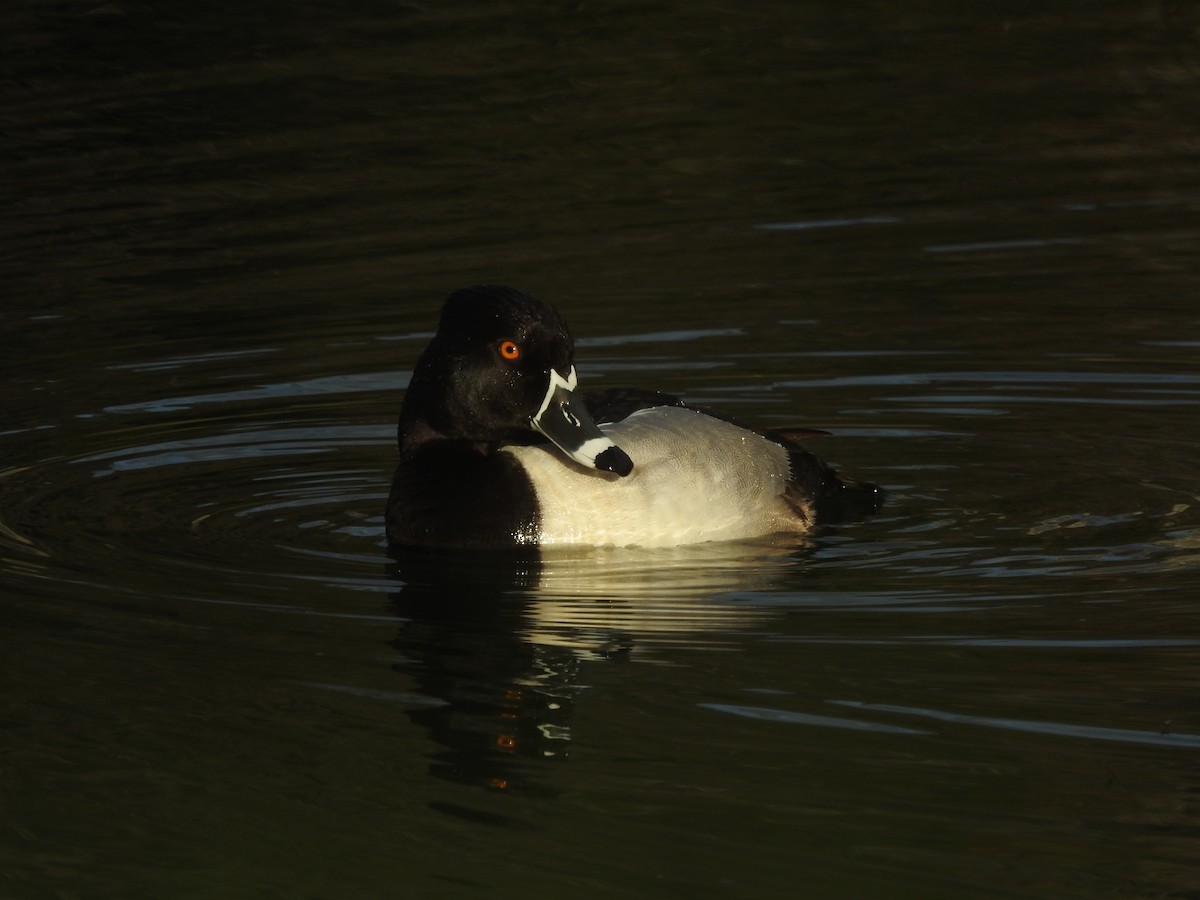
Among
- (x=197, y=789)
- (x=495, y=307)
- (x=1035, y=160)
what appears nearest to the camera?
(x=197, y=789)

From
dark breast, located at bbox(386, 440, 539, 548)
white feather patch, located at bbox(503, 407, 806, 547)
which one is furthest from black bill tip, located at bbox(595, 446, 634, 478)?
dark breast, located at bbox(386, 440, 539, 548)

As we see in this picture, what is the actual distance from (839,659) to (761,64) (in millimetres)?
10578

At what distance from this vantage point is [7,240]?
1284 centimetres

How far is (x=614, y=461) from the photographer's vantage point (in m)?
7.32

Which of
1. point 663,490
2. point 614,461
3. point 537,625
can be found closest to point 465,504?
point 614,461

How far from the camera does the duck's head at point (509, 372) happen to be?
24.4 feet

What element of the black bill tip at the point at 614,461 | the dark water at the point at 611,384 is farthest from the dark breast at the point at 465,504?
the black bill tip at the point at 614,461

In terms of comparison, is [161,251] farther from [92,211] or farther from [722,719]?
[722,719]

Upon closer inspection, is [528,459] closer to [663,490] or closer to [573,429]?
[573,429]

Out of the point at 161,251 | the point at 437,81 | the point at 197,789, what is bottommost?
the point at 197,789

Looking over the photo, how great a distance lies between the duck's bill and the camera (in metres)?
7.34

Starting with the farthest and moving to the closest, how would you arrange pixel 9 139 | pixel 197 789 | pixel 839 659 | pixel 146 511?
pixel 9 139, pixel 146 511, pixel 839 659, pixel 197 789

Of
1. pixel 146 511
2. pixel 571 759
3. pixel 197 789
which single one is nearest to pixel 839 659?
pixel 571 759

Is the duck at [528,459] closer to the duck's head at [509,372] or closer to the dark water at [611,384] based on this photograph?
the duck's head at [509,372]
